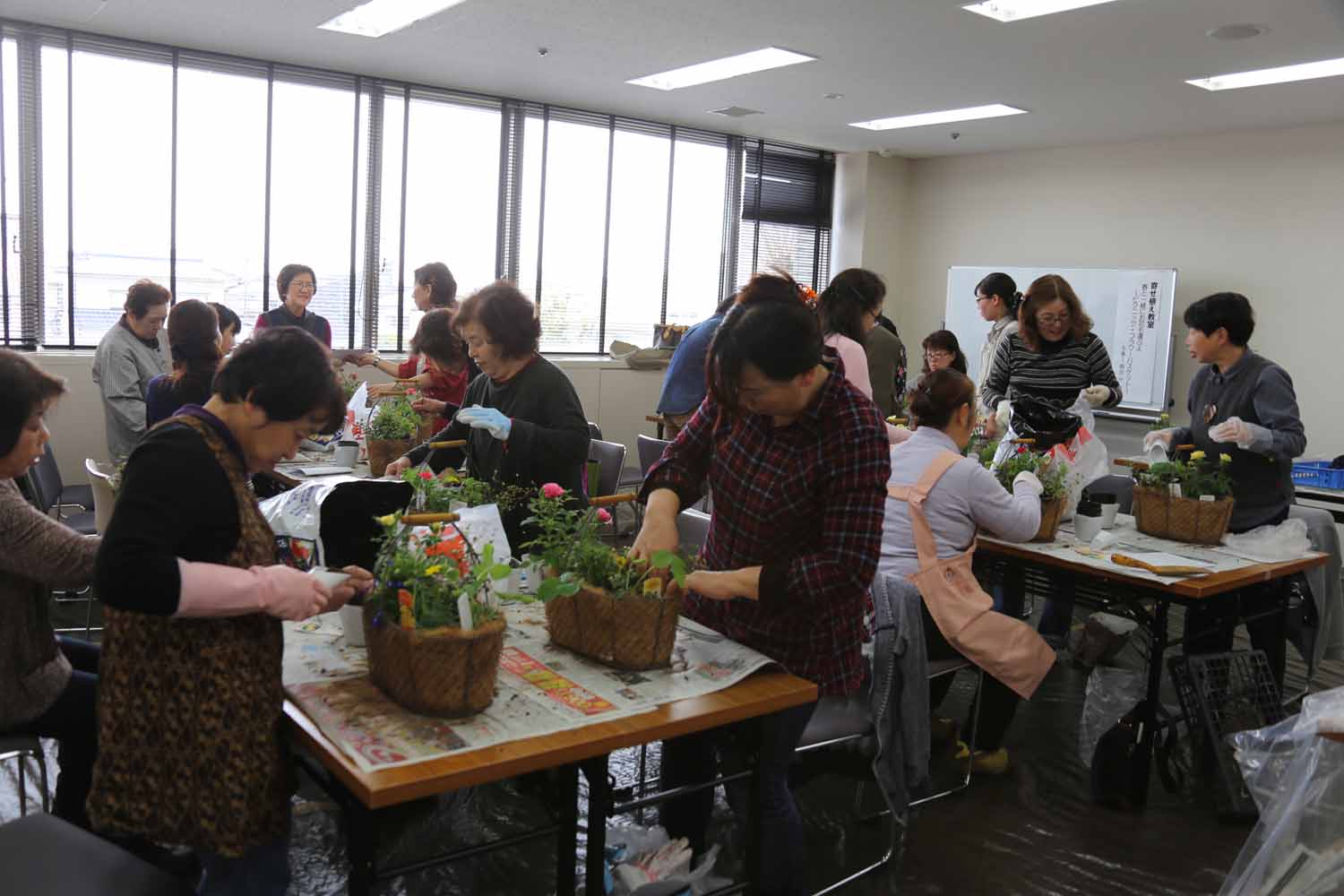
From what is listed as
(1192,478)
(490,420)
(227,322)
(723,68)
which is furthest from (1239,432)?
(227,322)

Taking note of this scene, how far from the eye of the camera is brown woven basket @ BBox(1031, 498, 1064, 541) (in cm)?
320

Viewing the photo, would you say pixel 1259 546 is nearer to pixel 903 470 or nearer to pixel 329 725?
pixel 903 470

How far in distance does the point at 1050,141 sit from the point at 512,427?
657 centimetres

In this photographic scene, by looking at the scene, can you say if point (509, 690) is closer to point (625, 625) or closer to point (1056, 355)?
point (625, 625)

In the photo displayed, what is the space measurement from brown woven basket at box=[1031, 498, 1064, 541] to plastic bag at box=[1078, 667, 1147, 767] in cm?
42

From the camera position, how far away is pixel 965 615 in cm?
278

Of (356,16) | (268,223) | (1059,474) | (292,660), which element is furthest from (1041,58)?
(292,660)

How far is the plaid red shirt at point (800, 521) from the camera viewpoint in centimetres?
177

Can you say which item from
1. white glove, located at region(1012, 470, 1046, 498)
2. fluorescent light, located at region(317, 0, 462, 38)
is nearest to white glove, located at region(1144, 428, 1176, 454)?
white glove, located at region(1012, 470, 1046, 498)

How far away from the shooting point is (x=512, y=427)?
2.65m

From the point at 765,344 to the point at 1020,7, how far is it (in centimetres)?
367

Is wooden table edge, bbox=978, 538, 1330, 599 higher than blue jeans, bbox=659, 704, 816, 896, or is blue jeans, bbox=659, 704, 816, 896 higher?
wooden table edge, bbox=978, 538, 1330, 599

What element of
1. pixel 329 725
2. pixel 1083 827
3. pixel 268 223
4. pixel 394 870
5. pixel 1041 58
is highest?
pixel 1041 58

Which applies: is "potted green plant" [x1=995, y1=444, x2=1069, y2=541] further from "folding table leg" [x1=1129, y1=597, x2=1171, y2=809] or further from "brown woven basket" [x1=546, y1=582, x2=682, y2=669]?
"brown woven basket" [x1=546, y1=582, x2=682, y2=669]
